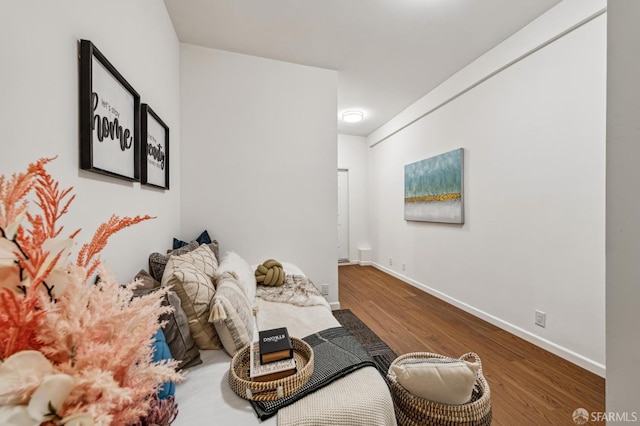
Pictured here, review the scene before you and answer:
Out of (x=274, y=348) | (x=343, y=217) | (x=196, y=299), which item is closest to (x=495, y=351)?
(x=274, y=348)

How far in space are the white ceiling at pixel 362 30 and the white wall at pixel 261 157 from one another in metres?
0.23

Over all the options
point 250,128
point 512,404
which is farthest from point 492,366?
point 250,128

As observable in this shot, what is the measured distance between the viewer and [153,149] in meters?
1.85

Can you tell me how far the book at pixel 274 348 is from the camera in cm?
107

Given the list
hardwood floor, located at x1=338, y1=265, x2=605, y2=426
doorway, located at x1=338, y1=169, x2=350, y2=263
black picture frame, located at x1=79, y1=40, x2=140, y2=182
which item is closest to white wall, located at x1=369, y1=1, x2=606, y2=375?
hardwood floor, located at x1=338, y1=265, x2=605, y2=426

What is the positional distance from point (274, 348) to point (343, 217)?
4764mm

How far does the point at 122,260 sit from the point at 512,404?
2.34m

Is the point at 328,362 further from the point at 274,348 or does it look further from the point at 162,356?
the point at 162,356

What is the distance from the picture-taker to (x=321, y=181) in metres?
3.05

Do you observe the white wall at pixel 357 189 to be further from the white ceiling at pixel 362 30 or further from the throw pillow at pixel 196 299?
the throw pillow at pixel 196 299

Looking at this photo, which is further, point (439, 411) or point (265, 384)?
point (439, 411)

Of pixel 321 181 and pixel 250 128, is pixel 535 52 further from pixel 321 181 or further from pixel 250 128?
pixel 250 128

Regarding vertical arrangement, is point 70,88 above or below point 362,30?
below

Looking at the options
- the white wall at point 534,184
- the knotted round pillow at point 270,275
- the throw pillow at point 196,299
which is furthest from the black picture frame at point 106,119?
the white wall at point 534,184
